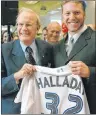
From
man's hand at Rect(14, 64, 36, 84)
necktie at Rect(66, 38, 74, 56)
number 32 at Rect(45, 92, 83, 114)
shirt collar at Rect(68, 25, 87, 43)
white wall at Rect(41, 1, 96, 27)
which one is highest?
white wall at Rect(41, 1, 96, 27)

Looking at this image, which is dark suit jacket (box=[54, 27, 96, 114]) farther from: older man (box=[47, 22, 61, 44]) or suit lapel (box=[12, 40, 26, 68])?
suit lapel (box=[12, 40, 26, 68])

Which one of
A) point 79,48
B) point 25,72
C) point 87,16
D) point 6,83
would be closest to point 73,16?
point 87,16

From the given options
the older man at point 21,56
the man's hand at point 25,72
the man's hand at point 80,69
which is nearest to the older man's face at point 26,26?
the older man at point 21,56

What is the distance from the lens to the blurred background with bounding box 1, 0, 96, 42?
138 centimetres

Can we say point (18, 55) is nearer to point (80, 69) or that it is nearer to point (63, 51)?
point (63, 51)

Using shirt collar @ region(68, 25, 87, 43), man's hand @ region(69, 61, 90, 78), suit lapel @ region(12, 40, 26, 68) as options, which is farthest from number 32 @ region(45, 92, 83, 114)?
shirt collar @ region(68, 25, 87, 43)

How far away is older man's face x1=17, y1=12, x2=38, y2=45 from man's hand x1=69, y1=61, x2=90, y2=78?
0.96 feet

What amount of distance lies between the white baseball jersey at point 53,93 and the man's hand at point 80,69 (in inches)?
1.0

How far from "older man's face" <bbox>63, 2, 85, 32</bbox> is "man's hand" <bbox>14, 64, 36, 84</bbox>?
0.32m

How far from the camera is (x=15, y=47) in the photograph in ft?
4.70

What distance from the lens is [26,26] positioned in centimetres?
141

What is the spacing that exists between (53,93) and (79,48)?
0.99ft

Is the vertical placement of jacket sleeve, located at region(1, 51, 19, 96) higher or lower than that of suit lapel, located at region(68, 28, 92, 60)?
lower

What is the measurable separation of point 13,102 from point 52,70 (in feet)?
0.97
